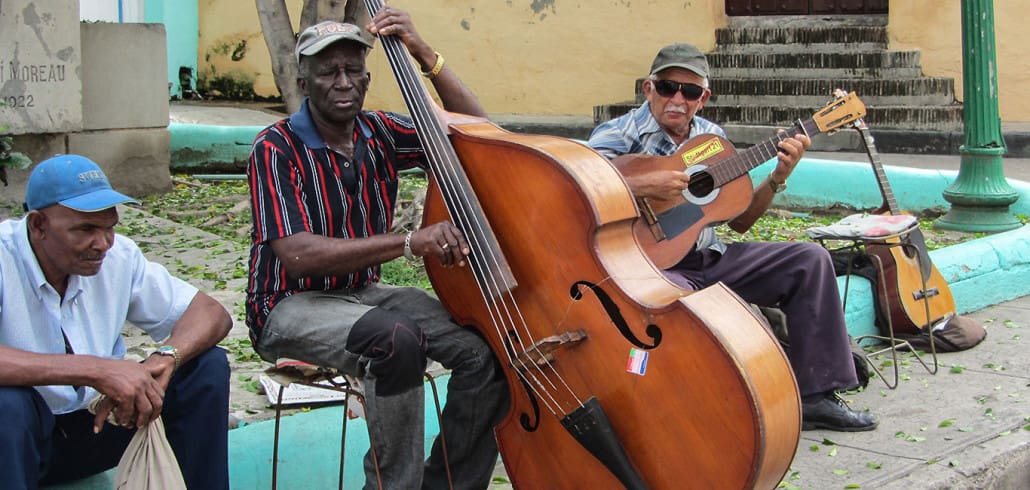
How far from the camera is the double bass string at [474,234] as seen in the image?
302 centimetres

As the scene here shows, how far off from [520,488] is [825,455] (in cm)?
130

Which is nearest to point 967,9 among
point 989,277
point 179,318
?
point 989,277

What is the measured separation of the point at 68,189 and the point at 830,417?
8.89 feet

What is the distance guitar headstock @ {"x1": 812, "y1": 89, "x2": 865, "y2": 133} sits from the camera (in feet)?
13.8

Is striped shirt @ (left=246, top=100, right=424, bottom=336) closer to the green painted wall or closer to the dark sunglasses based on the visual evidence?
the dark sunglasses

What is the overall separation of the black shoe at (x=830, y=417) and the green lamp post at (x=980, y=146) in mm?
3288

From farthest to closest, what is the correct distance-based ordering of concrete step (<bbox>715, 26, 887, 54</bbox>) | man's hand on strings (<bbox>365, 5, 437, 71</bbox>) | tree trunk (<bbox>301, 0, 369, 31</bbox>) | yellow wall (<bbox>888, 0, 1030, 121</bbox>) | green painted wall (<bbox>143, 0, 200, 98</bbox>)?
green painted wall (<bbox>143, 0, 200, 98</bbox>) < concrete step (<bbox>715, 26, 887, 54</bbox>) < yellow wall (<bbox>888, 0, 1030, 121</bbox>) < tree trunk (<bbox>301, 0, 369, 31</bbox>) < man's hand on strings (<bbox>365, 5, 437, 71</bbox>)

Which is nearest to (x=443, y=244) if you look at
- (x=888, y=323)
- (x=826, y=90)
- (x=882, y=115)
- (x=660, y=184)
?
(x=660, y=184)

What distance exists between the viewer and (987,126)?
688cm

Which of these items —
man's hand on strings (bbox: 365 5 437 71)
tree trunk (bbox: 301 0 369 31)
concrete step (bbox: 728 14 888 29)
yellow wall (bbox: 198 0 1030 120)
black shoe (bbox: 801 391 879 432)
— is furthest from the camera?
yellow wall (bbox: 198 0 1030 120)

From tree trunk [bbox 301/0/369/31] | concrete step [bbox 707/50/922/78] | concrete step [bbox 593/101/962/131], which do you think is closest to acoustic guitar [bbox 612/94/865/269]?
tree trunk [bbox 301/0/369/31]

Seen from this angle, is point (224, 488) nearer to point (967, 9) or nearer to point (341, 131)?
point (341, 131)

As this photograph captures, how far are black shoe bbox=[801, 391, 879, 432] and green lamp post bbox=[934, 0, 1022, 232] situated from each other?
3.29m

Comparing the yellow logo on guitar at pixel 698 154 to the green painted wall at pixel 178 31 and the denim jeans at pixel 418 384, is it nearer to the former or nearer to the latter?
the denim jeans at pixel 418 384
